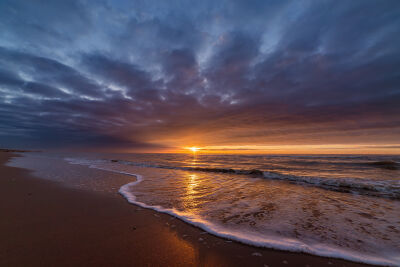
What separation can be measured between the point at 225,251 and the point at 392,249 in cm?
313

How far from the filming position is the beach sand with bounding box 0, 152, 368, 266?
2.37 meters

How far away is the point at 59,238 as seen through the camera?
9.41 ft

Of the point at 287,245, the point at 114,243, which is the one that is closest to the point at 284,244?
the point at 287,245

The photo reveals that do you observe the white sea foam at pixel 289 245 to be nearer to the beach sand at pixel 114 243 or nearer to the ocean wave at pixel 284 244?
the ocean wave at pixel 284 244

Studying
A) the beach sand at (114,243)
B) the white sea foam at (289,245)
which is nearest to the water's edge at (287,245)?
the white sea foam at (289,245)

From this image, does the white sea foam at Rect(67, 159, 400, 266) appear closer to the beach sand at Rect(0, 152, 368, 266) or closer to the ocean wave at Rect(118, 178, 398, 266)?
the ocean wave at Rect(118, 178, 398, 266)

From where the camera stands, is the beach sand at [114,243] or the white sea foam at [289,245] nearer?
the beach sand at [114,243]

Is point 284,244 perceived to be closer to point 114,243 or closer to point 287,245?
point 287,245

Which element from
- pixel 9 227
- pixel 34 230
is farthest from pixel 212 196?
pixel 9 227

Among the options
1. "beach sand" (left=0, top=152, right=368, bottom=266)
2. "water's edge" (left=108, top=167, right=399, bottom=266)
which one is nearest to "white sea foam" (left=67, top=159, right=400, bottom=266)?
"water's edge" (left=108, top=167, right=399, bottom=266)

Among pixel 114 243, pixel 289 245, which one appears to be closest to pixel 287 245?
pixel 289 245

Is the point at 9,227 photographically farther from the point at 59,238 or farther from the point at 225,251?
the point at 225,251

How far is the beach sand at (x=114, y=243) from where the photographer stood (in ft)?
7.77

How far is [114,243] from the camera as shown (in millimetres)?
2781
